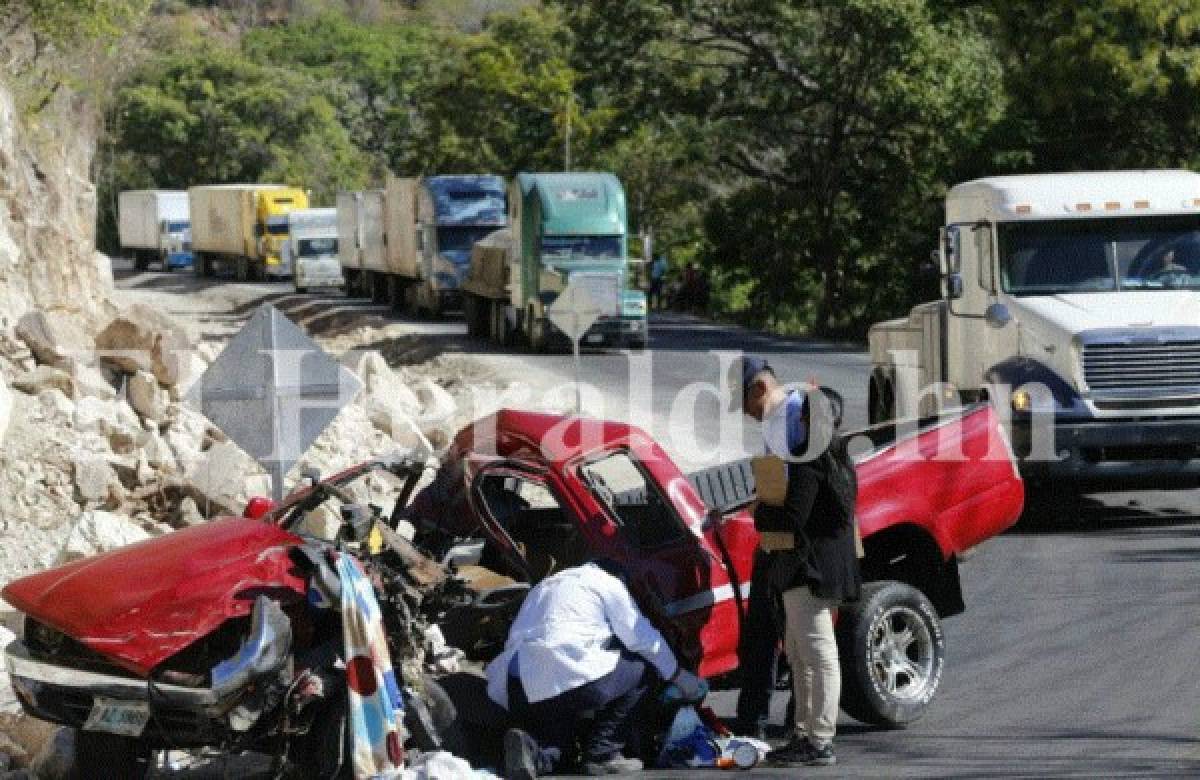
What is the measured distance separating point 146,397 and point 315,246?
2111 inches

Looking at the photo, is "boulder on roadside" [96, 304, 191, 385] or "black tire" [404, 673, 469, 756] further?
"boulder on roadside" [96, 304, 191, 385]

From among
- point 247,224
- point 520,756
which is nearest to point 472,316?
point 247,224

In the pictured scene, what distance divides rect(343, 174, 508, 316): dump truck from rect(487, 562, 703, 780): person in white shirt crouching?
43157mm

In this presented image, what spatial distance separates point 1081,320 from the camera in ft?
58.7

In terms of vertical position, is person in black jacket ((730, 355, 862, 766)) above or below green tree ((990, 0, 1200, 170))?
below

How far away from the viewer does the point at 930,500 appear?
1188 cm

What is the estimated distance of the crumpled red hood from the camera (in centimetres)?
970

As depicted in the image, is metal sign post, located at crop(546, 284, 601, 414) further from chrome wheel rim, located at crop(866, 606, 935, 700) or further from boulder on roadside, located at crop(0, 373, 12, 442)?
chrome wheel rim, located at crop(866, 606, 935, 700)

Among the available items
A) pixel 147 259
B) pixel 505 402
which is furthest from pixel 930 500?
pixel 147 259

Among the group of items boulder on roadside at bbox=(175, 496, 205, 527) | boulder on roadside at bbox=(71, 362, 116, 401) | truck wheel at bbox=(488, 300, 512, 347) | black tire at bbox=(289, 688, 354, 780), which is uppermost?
boulder on roadside at bbox=(71, 362, 116, 401)

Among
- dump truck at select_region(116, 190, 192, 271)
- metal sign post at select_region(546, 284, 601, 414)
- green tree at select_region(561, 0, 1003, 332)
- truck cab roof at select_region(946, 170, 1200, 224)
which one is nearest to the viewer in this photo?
truck cab roof at select_region(946, 170, 1200, 224)

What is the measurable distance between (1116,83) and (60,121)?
1956 cm

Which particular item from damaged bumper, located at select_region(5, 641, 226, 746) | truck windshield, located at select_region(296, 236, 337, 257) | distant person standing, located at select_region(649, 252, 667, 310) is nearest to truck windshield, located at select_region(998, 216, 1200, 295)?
damaged bumper, located at select_region(5, 641, 226, 746)

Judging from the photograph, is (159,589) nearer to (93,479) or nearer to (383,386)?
(93,479)
